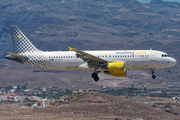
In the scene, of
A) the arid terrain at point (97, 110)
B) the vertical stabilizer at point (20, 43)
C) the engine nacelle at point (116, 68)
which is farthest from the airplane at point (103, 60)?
the arid terrain at point (97, 110)

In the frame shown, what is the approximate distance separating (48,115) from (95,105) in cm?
2203

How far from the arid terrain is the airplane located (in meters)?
88.8

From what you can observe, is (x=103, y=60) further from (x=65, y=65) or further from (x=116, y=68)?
(x=65, y=65)

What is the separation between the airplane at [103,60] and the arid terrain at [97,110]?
88.8 metres

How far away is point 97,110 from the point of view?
167375mm

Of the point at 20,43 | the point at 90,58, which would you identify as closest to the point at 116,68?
the point at 90,58

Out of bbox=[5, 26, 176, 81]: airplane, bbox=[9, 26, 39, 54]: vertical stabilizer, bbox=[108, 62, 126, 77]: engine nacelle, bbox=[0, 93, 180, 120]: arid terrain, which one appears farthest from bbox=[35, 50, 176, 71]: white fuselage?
bbox=[0, 93, 180, 120]: arid terrain

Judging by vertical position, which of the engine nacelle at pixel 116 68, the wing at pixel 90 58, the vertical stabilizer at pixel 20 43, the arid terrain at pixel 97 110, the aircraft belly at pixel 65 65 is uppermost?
the vertical stabilizer at pixel 20 43

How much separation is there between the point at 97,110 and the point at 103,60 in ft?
342

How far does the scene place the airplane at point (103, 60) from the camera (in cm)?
6538

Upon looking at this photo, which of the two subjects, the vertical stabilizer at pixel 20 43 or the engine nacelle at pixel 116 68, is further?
the vertical stabilizer at pixel 20 43

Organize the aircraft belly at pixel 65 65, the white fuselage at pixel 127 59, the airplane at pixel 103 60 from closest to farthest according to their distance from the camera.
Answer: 1. the airplane at pixel 103 60
2. the white fuselage at pixel 127 59
3. the aircraft belly at pixel 65 65

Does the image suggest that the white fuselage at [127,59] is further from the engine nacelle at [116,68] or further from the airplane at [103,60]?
the engine nacelle at [116,68]

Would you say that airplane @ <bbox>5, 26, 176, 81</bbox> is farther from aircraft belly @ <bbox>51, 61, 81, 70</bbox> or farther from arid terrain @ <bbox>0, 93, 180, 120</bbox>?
arid terrain @ <bbox>0, 93, 180, 120</bbox>
